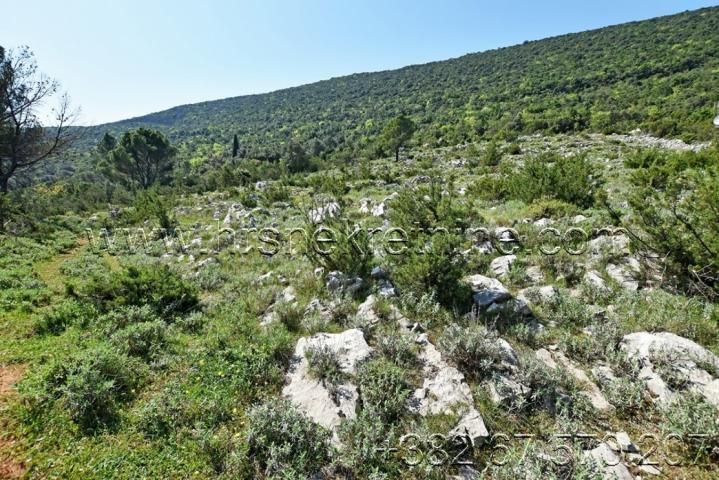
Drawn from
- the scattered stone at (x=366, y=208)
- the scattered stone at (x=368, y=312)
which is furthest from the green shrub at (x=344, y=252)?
the scattered stone at (x=366, y=208)

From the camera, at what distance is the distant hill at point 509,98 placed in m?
31.9

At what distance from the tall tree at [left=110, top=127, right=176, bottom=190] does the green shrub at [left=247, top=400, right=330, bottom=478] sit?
130ft

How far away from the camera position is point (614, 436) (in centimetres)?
291

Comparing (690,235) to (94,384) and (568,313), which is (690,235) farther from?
(94,384)

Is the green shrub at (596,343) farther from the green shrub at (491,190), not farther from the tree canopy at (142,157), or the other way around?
the tree canopy at (142,157)

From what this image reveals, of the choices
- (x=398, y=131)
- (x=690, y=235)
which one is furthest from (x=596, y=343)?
(x=398, y=131)

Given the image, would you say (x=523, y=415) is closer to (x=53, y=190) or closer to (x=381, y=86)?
(x=53, y=190)

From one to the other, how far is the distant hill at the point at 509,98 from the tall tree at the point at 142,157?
4053mm

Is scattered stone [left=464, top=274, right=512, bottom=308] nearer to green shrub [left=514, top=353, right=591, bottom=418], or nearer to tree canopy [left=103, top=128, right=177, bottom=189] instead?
green shrub [left=514, top=353, right=591, bottom=418]

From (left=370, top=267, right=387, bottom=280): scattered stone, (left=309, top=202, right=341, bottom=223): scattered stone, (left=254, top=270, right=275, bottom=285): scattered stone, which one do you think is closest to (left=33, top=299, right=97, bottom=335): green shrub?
(left=254, top=270, right=275, bottom=285): scattered stone

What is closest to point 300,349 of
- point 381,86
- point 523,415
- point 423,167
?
point 523,415

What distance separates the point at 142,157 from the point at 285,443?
138 ft

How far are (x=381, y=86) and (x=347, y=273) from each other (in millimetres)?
97014

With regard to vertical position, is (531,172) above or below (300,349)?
above
